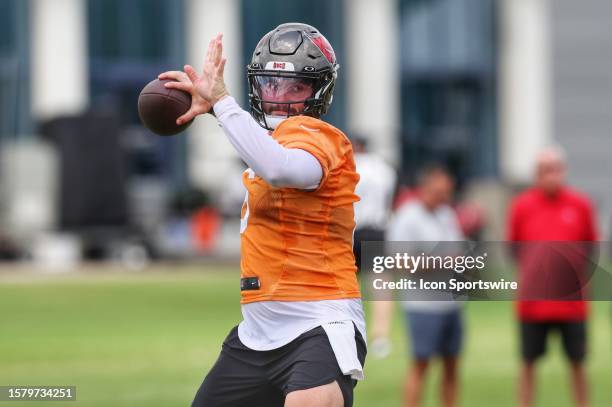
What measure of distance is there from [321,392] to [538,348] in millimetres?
5715

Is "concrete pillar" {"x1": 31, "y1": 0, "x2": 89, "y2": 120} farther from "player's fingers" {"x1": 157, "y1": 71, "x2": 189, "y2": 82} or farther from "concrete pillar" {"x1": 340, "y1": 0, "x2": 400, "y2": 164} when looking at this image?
"player's fingers" {"x1": 157, "y1": 71, "x2": 189, "y2": 82}

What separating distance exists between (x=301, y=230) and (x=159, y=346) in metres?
10.9

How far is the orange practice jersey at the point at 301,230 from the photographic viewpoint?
520 centimetres

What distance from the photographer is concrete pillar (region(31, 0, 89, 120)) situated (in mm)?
38281

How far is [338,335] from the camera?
5184mm

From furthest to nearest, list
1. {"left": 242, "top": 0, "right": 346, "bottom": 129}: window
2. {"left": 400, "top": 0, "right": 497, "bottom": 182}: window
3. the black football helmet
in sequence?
{"left": 400, "top": 0, "right": 497, "bottom": 182}: window < {"left": 242, "top": 0, "right": 346, "bottom": 129}: window < the black football helmet

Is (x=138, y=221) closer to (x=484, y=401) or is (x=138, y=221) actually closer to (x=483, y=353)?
(x=483, y=353)

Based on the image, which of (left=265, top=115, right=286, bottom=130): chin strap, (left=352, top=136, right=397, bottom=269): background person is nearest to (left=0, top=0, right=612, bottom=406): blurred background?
(left=352, top=136, right=397, bottom=269): background person

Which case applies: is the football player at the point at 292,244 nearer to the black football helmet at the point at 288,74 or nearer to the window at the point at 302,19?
the black football helmet at the point at 288,74

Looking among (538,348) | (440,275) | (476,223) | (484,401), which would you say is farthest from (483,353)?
(476,223)

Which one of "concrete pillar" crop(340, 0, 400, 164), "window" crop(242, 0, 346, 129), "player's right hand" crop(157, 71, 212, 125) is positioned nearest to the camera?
"player's right hand" crop(157, 71, 212, 125)

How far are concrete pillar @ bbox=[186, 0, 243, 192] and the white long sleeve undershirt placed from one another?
108 feet

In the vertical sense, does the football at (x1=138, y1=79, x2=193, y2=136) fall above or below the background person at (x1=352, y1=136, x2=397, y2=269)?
above

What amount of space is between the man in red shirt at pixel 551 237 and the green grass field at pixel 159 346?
0.99 m
